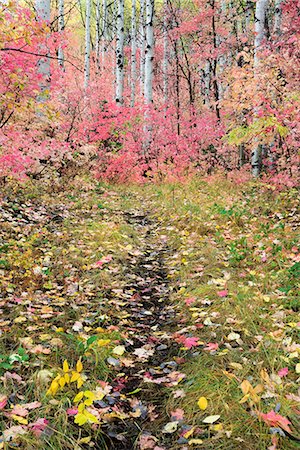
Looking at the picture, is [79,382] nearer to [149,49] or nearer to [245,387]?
[245,387]

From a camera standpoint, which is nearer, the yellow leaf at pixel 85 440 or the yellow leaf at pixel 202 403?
the yellow leaf at pixel 85 440

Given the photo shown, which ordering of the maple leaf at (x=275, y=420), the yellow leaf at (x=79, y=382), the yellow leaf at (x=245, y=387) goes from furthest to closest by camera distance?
the yellow leaf at (x=79, y=382)
the yellow leaf at (x=245, y=387)
the maple leaf at (x=275, y=420)

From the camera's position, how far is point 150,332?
3809 mm

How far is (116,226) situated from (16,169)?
217 centimetres

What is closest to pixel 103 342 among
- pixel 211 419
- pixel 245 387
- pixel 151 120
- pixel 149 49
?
pixel 211 419

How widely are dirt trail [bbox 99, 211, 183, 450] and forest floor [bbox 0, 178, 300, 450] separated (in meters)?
0.01

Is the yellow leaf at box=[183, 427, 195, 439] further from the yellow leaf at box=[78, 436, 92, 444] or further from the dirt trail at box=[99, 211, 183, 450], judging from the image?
the yellow leaf at box=[78, 436, 92, 444]

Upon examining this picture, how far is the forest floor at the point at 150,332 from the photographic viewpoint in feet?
8.18

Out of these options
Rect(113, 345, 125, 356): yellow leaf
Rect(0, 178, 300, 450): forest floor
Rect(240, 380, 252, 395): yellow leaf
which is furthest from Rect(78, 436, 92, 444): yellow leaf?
Rect(240, 380, 252, 395): yellow leaf

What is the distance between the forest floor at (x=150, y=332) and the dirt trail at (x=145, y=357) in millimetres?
12

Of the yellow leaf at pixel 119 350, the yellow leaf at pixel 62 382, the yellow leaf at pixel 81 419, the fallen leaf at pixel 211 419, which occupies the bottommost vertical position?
the fallen leaf at pixel 211 419

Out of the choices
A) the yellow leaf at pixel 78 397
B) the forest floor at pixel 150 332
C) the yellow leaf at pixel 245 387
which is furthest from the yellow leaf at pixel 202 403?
the yellow leaf at pixel 78 397

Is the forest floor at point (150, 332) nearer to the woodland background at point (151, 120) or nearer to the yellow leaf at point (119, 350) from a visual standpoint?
the yellow leaf at point (119, 350)

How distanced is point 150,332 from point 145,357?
0.44 meters
